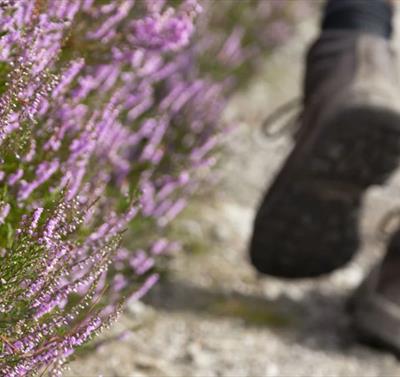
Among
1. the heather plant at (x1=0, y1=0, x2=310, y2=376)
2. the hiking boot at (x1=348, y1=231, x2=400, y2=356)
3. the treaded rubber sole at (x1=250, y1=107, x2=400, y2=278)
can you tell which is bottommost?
the hiking boot at (x1=348, y1=231, x2=400, y2=356)

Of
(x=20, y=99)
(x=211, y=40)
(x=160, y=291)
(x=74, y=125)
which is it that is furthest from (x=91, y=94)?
(x=211, y=40)

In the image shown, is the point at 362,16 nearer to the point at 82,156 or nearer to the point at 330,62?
the point at 330,62

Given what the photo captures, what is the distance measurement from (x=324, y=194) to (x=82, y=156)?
1.22m

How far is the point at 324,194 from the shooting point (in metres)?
3.27

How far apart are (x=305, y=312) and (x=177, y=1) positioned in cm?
143

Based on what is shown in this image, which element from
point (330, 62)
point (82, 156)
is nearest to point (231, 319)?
point (330, 62)

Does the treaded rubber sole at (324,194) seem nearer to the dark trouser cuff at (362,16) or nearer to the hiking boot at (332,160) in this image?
the hiking boot at (332,160)

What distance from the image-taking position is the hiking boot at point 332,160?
3104 millimetres

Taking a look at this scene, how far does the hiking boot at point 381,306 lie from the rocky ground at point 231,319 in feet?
0.22

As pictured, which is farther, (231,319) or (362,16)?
(362,16)

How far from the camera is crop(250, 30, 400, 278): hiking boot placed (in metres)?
3.10

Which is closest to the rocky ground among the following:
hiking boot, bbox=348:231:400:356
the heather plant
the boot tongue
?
hiking boot, bbox=348:231:400:356

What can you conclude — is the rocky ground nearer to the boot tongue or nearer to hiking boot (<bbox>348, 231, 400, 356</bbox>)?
hiking boot (<bbox>348, 231, 400, 356</bbox>)

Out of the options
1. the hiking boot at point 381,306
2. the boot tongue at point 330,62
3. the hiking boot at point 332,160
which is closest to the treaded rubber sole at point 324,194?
the hiking boot at point 332,160
